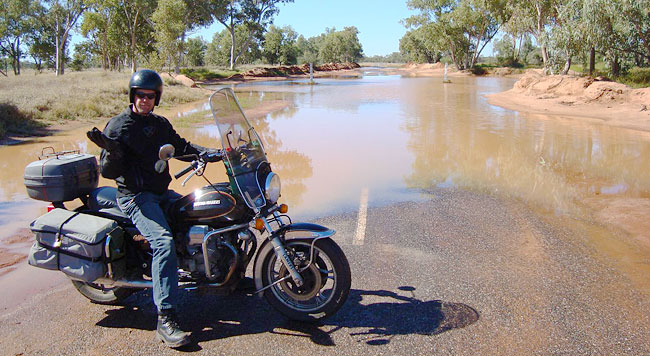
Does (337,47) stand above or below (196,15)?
above

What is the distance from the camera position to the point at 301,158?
10.3m

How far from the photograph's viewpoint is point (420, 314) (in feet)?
12.2

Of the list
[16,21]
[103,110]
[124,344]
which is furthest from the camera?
[16,21]

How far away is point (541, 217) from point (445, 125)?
941 cm

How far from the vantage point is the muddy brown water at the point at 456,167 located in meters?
6.18

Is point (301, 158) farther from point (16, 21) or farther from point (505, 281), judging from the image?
point (16, 21)

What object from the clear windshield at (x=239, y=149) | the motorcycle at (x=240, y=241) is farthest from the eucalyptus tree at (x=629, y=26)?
the motorcycle at (x=240, y=241)

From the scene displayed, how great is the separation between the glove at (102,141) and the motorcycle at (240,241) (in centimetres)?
43

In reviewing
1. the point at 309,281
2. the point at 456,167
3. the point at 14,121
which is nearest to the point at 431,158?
the point at 456,167

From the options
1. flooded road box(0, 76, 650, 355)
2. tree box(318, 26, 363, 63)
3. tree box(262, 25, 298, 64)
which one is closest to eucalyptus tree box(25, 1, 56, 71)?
tree box(262, 25, 298, 64)

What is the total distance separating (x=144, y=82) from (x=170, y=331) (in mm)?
1897

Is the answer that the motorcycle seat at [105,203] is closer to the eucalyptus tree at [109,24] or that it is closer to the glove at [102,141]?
the glove at [102,141]

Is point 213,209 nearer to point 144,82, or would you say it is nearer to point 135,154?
point 135,154

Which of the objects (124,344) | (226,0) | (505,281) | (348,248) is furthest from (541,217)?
(226,0)
